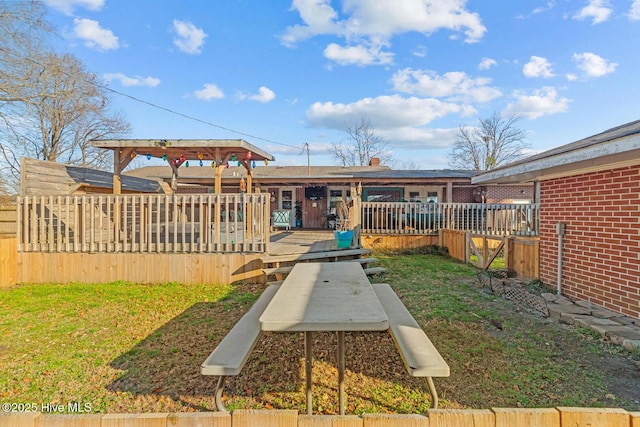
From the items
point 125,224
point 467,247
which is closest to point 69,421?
point 125,224

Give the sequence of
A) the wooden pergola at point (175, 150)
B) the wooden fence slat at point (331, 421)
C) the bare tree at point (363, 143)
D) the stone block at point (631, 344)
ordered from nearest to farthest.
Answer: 1. the wooden fence slat at point (331, 421)
2. the stone block at point (631, 344)
3. the wooden pergola at point (175, 150)
4. the bare tree at point (363, 143)

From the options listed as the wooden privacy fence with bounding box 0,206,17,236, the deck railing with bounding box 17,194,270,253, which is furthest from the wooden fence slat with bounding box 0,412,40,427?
the wooden privacy fence with bounding box 0,206,17,236

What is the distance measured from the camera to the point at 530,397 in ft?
7.98

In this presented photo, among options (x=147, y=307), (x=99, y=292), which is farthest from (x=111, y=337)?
(x=99, y=292)

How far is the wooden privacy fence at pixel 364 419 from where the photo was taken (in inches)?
47.3

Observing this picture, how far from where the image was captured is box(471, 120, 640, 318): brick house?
3820mm

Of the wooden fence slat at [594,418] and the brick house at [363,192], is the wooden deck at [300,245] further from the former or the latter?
the brick house at [363,192]

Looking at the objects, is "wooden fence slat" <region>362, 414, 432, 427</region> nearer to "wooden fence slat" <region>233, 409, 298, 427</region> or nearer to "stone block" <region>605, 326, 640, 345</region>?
"wooden fence slat" <region>233, 409, 298, 427</region>

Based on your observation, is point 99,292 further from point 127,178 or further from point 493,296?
point 493,296

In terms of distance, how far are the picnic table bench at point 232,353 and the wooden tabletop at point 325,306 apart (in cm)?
38

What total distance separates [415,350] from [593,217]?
169 inches

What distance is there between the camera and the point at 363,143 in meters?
33.2

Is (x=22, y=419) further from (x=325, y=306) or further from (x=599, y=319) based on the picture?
(x=599, y=319)

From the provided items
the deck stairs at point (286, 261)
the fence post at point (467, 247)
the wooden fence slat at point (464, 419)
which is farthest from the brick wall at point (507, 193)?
the wooden fence slat at point (464, 419)
